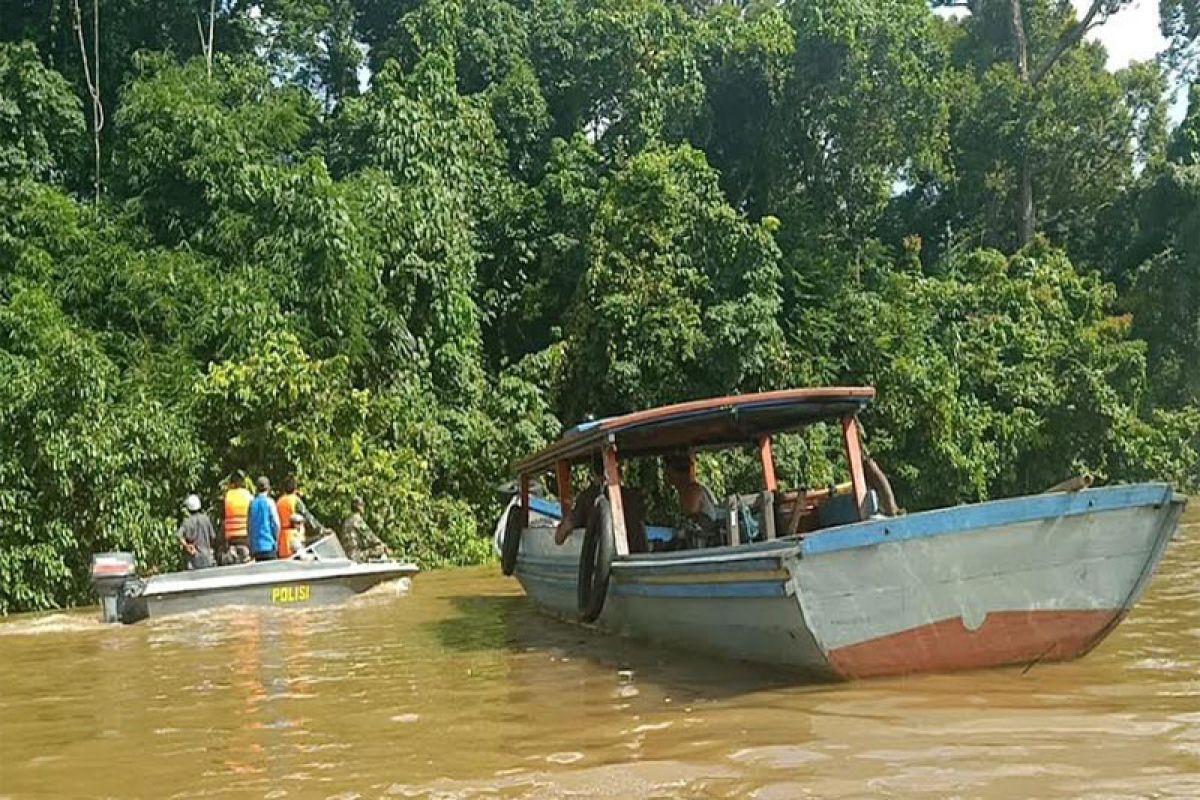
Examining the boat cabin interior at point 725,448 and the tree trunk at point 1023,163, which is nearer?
the boat cabin interior at point 725,448

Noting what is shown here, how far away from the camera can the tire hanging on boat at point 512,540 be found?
39.5 ft

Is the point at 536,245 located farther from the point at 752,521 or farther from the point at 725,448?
the point at 752,521

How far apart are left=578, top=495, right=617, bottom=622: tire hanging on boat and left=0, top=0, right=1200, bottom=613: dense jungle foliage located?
277 inches

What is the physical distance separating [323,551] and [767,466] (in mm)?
5884

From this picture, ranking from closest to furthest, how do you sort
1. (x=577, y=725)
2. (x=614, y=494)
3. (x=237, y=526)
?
(x=577, y=725) → (x=614, y=494) → (x=237, y=526)

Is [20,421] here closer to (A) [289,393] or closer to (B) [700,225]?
(A) [289,393]

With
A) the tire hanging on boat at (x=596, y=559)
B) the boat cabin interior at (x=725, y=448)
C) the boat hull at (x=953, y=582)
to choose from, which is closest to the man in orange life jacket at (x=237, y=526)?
the boat cabin interior at (x=725, y=448)

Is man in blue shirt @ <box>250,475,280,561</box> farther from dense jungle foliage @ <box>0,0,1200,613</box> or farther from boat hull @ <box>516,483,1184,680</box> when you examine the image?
boat hull @ <box>516,483,1184,680</box>

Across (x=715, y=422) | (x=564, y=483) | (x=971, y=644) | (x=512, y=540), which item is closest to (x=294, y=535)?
(x=512, y=540)

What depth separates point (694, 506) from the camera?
9.49m

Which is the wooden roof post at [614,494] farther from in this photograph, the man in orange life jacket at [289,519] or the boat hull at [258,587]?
the man in orange life jacket at [289,519]

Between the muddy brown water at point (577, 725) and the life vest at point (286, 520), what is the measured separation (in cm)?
327

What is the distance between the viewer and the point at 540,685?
7.49 meters

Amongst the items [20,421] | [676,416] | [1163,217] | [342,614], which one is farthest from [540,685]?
[1163,217]
